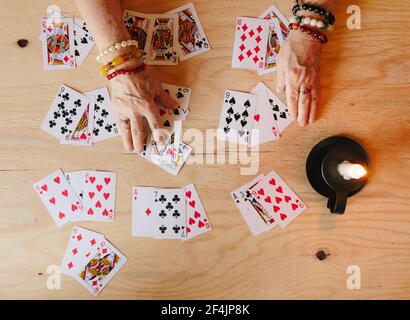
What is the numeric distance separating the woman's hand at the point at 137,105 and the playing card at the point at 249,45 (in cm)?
34

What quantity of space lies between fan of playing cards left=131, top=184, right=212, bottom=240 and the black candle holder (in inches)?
19.6

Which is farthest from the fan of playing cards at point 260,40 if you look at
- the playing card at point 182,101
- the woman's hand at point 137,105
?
the woman's hand at point 137,105

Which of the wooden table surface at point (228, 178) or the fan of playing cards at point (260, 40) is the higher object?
the fan of playing cards at point (260, 40)

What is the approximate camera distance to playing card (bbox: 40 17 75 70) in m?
1.64

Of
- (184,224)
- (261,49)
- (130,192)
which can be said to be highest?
(261,49)

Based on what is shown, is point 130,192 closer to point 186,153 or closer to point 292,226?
point 186,153

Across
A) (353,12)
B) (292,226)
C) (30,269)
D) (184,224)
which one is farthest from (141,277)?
(353,12)

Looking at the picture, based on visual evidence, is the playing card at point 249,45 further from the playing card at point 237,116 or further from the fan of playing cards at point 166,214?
the fan of playing cards at point 166,214

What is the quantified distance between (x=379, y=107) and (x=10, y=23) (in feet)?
5.36

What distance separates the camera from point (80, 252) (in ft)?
5.28

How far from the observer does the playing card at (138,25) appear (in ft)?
5.40

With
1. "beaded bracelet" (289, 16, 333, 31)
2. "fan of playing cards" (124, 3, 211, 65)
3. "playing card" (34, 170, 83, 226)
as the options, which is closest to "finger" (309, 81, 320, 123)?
"beaded bracelet" (289, 16, 333, 31)

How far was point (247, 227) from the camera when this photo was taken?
5.30 ft
